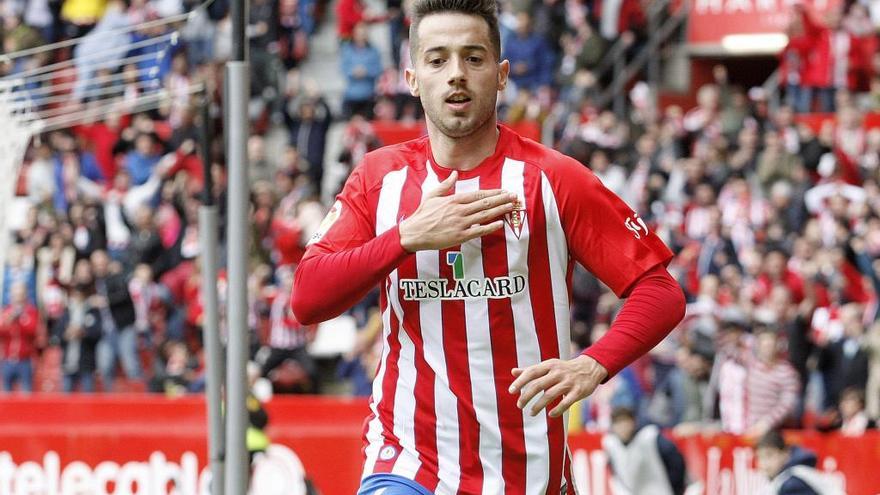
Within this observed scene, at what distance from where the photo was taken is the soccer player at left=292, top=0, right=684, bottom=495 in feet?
16.3

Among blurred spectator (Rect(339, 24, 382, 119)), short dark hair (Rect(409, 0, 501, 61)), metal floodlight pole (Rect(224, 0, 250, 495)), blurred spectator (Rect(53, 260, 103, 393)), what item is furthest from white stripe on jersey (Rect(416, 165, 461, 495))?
blurred spectator (Rect(339, 24, 382, 119))

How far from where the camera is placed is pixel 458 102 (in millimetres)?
4961

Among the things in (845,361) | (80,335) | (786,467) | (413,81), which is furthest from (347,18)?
(413,81)

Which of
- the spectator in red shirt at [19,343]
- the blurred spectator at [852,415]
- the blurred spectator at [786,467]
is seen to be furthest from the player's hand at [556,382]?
the spectator in red shirt at [19,343]

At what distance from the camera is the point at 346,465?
1235 cm

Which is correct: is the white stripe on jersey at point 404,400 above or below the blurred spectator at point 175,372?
above

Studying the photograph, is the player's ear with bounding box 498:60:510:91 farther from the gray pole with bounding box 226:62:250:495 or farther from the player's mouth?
the gray pole with bounding box 226:62:250:495

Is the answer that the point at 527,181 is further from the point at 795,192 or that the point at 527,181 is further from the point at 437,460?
the point at 795,192

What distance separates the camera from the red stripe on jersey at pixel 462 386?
16.5 feet

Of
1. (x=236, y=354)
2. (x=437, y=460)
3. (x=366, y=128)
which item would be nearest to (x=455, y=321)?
(x=437, y=460)

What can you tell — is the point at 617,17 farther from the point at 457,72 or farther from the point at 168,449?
the point at 457,72

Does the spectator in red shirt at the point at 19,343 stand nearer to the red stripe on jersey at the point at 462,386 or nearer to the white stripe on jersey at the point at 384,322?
the white stripe on jersey at the point at 384,322

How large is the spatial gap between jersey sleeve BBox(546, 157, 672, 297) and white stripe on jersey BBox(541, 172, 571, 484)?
21 millimetres

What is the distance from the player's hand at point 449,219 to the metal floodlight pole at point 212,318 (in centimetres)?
263
